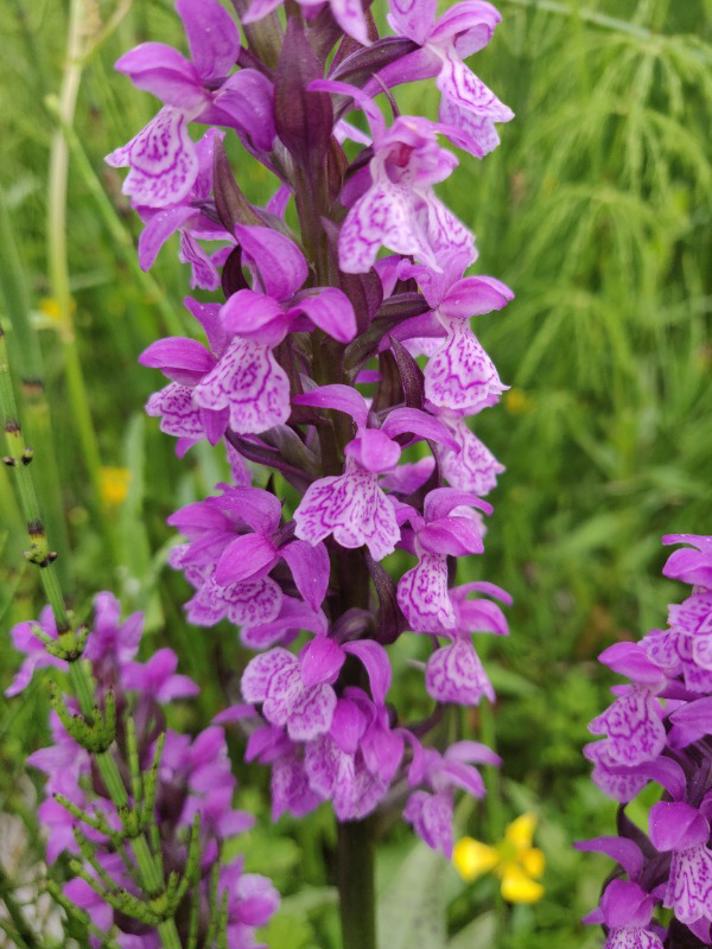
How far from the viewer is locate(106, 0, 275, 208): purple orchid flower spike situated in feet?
2.64

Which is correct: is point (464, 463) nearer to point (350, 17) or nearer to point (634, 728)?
point (634, 728)

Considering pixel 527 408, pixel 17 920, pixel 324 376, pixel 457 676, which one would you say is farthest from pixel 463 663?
pixel 527 408

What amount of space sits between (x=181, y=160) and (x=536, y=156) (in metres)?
1.43

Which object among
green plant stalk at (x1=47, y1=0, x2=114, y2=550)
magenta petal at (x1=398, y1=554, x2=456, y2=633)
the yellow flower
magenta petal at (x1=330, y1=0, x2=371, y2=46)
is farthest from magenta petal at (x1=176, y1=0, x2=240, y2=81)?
the yellow flower

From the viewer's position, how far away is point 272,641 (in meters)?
1.03

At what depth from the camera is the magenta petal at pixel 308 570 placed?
36.1 inches

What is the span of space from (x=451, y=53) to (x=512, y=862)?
3.70 feet

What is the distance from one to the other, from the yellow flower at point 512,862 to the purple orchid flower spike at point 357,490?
2.65 feet

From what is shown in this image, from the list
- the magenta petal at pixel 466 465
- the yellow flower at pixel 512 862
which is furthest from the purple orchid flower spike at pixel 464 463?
the yellow flower at pixel 512 862

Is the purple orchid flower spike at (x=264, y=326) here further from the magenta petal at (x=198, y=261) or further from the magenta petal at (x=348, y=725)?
the magenta petal at (x=348, y=725)

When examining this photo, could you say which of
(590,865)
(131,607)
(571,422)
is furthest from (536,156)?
(590,865)

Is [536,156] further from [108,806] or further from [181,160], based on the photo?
[108,806]

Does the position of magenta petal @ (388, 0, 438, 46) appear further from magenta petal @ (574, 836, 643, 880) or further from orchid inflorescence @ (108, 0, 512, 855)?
magenta petal @ (574, 836, 643, 880)

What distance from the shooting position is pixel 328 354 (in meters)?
0.91
